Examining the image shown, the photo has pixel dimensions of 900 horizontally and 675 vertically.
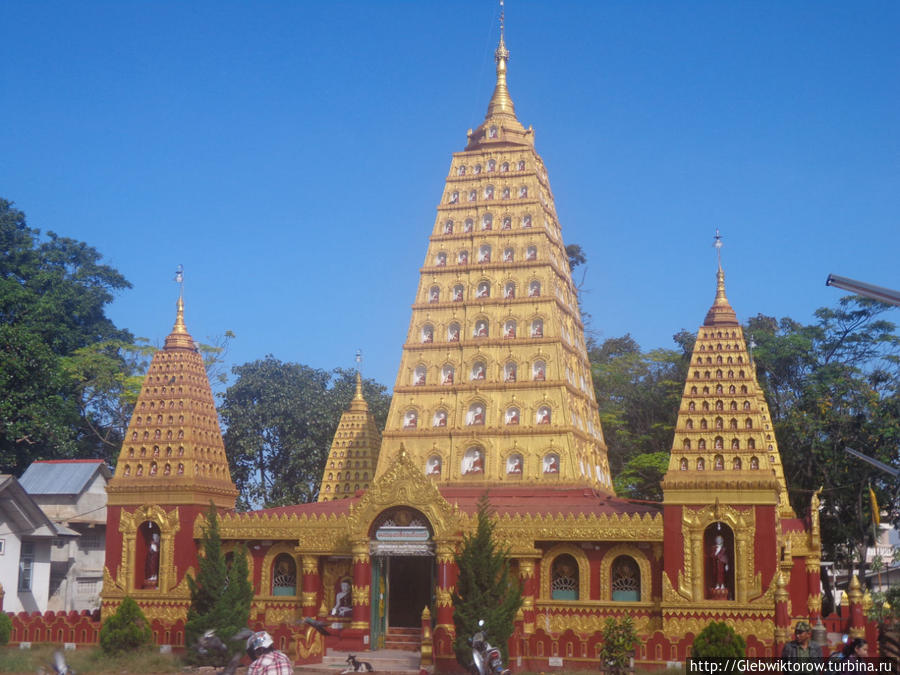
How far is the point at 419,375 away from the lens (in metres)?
40.1

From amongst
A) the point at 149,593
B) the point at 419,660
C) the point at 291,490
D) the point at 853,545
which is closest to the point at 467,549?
the point at 419,660

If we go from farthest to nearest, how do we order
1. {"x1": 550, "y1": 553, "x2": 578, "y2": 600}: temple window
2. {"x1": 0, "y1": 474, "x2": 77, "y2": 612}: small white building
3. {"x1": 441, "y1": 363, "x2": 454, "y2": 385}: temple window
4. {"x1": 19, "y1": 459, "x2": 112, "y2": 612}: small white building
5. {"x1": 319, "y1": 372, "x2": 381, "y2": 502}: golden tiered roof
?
{"x1": 19, "y1": 459, "x2": 112, "y2": 612}: small white building < {"x1": 319, "y1": 372, "x2": 381, "y2": 502}: golden tiered roof < {"x1": 0, "y1": 474, "x2": 77, "y2": 612}: small white building < {"x1": 441, "y1": 363, "x2": 454, "y2": 385}: temple window < {"x1": 550, "y1": 553, "x2": 578, "y2": 600}: temple window

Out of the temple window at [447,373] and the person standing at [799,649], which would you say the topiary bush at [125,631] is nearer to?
the temple window at [447,373]

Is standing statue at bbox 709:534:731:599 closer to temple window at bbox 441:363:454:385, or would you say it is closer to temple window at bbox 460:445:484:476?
temple window at bbox 460:445:484:476

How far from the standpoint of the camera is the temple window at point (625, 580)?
3278 cm

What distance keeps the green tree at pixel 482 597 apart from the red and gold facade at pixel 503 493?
1.86 m

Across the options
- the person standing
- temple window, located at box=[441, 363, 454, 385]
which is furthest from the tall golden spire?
the person standing

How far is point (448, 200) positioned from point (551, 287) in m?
6.09

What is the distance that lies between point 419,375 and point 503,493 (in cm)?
578

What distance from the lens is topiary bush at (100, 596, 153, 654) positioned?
107 ft

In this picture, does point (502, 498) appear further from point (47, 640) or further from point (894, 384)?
point (894, 384)

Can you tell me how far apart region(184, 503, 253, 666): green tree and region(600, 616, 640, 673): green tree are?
10356 millimetres

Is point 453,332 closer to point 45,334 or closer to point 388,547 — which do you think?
point 388,547

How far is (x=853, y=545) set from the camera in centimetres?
4884
